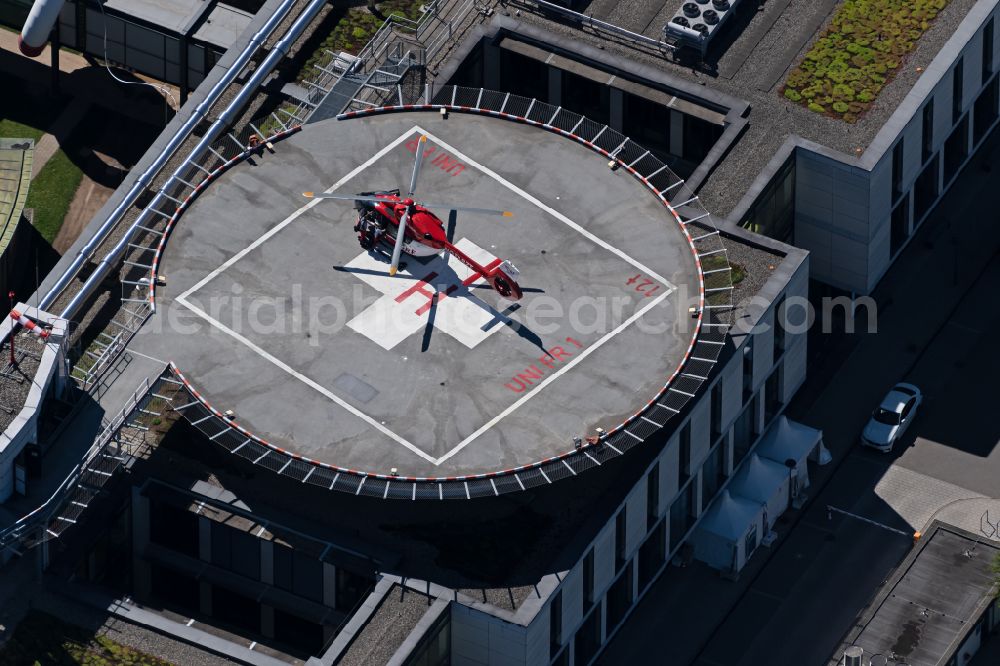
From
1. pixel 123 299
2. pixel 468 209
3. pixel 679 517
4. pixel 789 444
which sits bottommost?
pixel 123 299

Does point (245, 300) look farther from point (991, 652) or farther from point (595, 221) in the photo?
point (991, 652)

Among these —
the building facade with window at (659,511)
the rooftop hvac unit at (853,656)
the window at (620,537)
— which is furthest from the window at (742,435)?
the rooftop hvac unit at (853,656)

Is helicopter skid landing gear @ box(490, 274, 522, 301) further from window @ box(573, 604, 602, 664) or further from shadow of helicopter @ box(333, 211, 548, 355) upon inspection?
window @ box(573, 604, 602, 664)

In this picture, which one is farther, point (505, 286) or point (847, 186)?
point (847, 186)

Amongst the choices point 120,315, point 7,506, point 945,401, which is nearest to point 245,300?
point 120,315

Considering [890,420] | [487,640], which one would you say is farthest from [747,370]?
[487,640]

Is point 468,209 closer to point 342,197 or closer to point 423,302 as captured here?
point 423,302

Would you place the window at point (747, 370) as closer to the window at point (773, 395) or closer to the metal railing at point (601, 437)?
the metal railing at point (601, 437)
